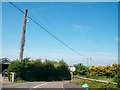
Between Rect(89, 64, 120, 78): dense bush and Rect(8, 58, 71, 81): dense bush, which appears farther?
Rect(89, 64, 120, 78): dense bush

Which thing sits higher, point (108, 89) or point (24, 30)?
point (24, 30)

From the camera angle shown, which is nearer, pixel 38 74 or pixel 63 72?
pixel 38 74

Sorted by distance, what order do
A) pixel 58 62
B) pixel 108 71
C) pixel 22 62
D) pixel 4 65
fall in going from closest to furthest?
pixel 22 62
pixel 4 65
pixel 108 71
pixel 58 62

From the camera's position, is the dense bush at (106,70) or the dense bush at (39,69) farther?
the dense bush at (106,70)

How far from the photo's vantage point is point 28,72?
4838 cm

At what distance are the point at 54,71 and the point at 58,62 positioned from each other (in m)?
5.19

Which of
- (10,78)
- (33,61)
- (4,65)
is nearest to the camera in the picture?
(10,78)

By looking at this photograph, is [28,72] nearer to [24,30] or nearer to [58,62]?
[24,30]

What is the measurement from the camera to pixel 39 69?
54.8 metres

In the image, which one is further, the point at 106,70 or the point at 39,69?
the point at 106,70

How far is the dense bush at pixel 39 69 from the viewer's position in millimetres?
44812

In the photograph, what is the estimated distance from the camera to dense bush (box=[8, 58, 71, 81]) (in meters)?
44.8

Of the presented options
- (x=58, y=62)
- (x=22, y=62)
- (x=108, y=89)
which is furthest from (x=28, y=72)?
(x=108, y=89)

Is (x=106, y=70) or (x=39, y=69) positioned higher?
(x=39, y=69)
